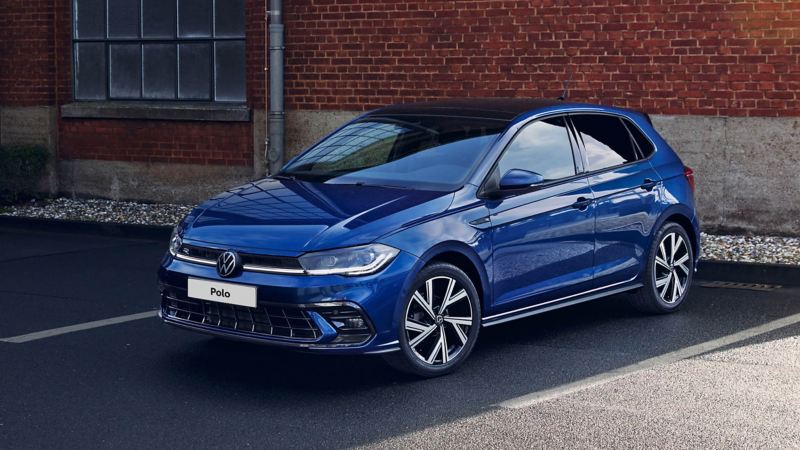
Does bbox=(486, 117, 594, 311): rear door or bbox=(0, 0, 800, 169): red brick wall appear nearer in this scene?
bbox=(486, 117, 594, 311): rear door

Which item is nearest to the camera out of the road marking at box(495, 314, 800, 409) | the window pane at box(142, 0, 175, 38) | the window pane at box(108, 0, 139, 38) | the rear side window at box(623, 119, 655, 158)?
the road marking at box(495, 314, 800, 409)

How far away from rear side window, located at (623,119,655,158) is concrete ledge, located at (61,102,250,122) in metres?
7.25

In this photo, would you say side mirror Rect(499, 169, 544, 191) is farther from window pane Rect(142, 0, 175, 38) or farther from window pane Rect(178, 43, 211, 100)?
window pane Rect(142, 0, 175, 38)

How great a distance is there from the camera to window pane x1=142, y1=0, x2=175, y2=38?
1612cm

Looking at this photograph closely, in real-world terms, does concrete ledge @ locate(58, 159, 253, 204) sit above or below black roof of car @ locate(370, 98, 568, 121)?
below

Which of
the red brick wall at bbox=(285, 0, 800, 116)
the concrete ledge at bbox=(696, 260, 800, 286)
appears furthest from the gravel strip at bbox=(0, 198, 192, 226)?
the concrete ledge at bbox=(696, 260, 800, 286)

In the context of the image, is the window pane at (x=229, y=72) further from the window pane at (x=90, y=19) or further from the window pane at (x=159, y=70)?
the window pane at (x=90, y=19)

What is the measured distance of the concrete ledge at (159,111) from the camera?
1543 centimetres

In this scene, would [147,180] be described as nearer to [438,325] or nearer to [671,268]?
[671,268]

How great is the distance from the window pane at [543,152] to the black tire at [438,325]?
89 centimetres

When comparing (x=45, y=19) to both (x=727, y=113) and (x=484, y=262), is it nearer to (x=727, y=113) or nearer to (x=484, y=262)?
(x=727, y=113)

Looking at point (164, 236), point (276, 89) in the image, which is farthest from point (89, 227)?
point (276, 89)

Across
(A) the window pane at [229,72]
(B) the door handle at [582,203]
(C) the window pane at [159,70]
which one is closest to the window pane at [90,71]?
(C) the window pane at [159,70]

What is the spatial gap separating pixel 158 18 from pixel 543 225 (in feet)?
32.4
